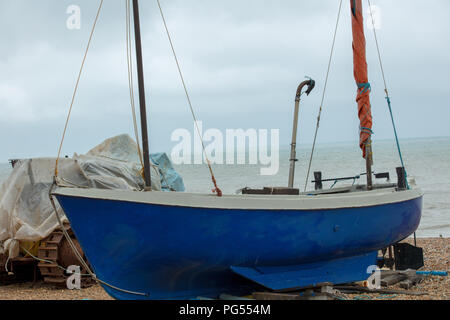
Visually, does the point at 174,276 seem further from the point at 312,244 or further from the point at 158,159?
the point at 158,159

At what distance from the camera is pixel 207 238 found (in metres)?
6.23

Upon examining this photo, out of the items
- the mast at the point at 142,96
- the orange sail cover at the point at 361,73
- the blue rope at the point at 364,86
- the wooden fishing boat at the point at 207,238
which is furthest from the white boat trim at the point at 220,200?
the blue rope at the point at 364,86

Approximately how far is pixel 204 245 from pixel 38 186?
478cm

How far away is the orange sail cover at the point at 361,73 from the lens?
900 cm

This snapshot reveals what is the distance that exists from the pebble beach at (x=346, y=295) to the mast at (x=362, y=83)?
1957mm

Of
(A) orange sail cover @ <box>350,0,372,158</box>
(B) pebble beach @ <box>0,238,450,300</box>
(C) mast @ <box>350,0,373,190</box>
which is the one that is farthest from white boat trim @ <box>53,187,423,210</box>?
(A) orange sail cover @ <box>350,0,372,158</box>

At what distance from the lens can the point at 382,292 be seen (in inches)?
280

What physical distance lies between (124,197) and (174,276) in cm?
128

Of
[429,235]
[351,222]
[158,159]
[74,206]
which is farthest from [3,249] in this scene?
[429,235]

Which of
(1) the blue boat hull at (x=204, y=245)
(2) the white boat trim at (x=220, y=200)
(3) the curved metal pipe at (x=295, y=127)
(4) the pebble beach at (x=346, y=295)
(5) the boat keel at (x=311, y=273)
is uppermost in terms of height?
(3) the curved metal pipe at (x=295, y=127)

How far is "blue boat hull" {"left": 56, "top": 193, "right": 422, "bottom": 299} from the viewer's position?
605cm

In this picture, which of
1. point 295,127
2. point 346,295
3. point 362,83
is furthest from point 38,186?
point 362,83

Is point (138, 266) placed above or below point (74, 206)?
below

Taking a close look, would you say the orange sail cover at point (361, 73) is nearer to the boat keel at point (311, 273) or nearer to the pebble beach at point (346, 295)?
the boat keel at point (311, 273)
